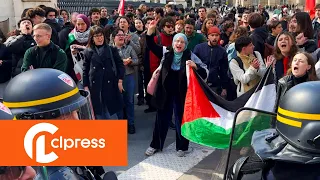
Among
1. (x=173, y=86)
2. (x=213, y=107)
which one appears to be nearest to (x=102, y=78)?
(x=173, y=86)

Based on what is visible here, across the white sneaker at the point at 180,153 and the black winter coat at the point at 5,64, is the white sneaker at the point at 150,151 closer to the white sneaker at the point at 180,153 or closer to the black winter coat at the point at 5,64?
the white sneaker at the point at 180,153

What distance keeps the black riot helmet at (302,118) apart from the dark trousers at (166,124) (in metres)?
3.11

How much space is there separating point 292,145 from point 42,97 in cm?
131

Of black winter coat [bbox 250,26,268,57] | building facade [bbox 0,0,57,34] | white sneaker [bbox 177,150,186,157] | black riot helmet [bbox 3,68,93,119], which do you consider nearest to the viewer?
black riot helmet [bbox 3,68,93,119]

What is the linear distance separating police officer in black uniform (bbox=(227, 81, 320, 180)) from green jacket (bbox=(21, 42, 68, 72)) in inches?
127

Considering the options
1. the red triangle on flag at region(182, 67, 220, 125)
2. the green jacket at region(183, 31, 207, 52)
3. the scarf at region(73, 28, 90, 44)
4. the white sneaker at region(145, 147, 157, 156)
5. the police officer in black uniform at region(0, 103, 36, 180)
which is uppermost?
the police officer in black uniform at region(0, 103, 36, 180)

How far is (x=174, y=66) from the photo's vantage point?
204 inches

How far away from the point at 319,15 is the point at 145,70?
3502mm

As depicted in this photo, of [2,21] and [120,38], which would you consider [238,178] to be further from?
[2,21]

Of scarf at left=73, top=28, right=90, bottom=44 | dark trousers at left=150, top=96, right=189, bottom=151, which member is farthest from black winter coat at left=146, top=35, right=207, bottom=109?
scarf at left=73, top=28, right=90, bottom=44

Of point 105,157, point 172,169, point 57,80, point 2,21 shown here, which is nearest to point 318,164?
point 105,157

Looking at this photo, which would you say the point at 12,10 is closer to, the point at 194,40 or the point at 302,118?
the point at 194,40

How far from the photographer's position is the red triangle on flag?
4.47 metres

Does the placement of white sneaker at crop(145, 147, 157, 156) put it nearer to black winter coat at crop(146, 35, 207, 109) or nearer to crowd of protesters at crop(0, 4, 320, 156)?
crowd of protesters at crop(0, 4, 320, 156)
